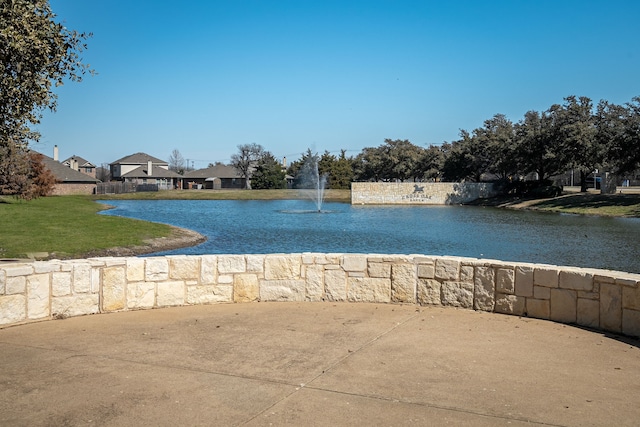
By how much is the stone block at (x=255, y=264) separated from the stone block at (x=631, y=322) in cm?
463

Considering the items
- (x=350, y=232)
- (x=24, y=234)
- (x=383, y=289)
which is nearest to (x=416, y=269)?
(x=383, y=289)

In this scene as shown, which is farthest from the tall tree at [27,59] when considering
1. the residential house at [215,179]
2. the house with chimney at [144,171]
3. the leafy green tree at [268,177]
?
the residential house at [215,179]

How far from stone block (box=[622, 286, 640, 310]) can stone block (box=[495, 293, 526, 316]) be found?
125 centimetres

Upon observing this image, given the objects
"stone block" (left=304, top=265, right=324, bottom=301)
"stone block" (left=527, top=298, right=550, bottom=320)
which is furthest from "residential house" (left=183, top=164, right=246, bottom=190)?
"stone block" (left=527, top=298, right=550, bottom=320)

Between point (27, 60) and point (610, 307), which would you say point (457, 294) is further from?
point (27, 60)

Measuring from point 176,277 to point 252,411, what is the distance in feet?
12.8

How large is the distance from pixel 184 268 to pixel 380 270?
274 cm

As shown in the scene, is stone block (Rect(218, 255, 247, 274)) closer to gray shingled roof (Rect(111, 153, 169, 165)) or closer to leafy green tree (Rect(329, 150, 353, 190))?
leafy green tree (Rect(329, 150, 353, 190))

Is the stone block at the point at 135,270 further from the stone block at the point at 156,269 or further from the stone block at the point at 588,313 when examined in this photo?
the stone block at the point at 588,313

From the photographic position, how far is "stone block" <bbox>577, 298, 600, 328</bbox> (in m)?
7.14

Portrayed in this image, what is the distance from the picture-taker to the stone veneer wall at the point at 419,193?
69875 mm

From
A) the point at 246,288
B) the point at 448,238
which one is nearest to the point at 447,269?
the point at 246,288

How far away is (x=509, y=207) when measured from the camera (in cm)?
6056

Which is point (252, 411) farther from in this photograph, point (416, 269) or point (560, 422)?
point (416, 269)
